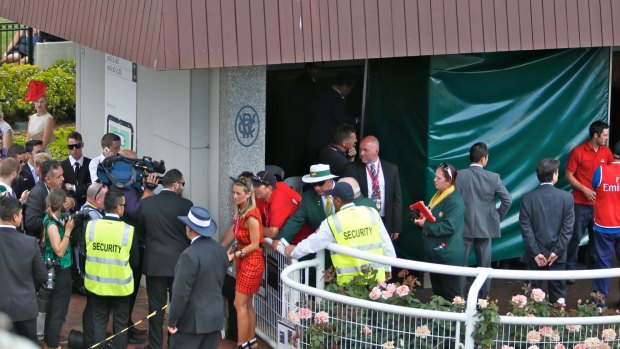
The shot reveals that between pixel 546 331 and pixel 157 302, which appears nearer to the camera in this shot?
pixel 546 331

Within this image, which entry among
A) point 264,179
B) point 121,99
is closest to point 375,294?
point 264,179

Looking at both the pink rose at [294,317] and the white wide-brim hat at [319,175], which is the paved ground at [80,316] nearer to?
the pink rose at [294,317]

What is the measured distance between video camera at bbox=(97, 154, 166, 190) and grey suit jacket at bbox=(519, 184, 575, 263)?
3.37m

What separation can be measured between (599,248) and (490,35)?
250 cm

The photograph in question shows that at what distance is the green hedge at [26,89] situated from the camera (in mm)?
18016

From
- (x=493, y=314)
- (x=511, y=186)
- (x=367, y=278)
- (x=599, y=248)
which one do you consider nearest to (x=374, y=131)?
(x=511, y=186)

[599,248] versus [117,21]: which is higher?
[117,21]

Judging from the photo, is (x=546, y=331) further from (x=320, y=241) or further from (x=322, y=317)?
(x=320, y=241)

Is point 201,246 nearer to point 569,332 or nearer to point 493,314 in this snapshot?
point 493,314

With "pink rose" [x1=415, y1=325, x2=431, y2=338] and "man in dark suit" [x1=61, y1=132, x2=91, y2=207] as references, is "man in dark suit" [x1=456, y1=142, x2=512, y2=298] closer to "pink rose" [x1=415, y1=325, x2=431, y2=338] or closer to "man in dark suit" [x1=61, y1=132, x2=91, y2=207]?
"pink rose" [x1=415, y1=325, x2=431, y2=338]

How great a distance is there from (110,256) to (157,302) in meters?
0.70

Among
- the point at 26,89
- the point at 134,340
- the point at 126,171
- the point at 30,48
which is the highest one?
the point at 30,48

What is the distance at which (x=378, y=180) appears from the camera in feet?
32.4

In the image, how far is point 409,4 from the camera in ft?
30.0
